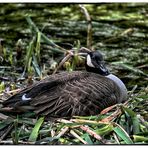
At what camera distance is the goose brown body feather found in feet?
12.9

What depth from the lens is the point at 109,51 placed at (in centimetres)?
586

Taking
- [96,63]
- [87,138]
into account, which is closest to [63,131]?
[87,138]

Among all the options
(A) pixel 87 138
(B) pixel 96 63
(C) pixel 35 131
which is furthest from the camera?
(B) pixel 96 63

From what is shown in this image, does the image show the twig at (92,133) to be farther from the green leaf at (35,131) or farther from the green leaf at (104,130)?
the green leaf at (35,131)

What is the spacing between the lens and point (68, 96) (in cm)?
401

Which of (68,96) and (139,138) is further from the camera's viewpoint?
(68,96)

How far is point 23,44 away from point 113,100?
1942mm

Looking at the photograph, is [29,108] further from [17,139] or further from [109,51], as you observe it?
[109,51]

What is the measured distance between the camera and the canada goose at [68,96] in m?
3.93

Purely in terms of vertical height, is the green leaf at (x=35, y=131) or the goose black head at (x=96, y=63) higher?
the goose black head at (x=96, y=63)

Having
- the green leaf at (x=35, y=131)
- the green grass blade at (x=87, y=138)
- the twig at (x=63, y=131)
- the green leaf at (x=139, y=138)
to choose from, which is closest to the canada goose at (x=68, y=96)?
the green leaf at (x=35, y=131)

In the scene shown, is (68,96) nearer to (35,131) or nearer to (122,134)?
(35,131)

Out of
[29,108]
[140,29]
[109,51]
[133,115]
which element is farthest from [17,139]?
[140,29]

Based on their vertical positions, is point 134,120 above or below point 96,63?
below
